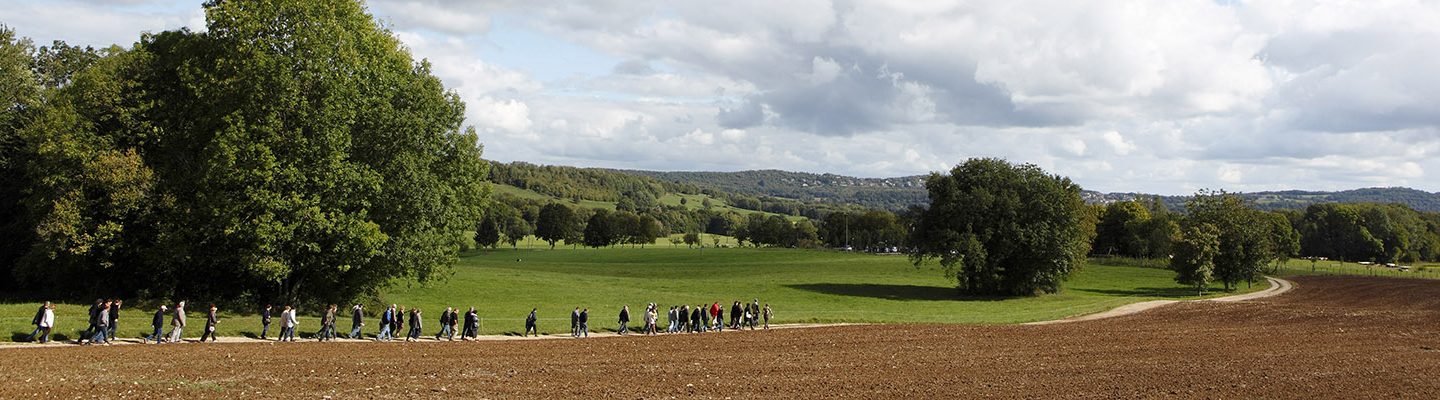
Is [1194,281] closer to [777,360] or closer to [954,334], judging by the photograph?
[954,334]

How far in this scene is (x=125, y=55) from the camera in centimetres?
4238

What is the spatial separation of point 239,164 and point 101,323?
9.86 metres

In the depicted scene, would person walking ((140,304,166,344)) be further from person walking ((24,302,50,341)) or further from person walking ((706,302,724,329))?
person walking ((706,302,724,329))

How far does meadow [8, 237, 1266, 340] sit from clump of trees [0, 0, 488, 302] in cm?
271

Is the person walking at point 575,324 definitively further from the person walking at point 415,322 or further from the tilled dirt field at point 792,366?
the person walking at point 415,322

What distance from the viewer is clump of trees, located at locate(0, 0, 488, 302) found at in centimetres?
3838

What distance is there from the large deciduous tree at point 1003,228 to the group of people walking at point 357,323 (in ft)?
94.6

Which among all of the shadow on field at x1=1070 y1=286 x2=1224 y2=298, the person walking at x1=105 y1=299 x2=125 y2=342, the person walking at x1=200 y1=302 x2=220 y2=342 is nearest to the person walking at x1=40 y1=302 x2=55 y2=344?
the person walking at x1=105 y1=299 x2=125 y2=342

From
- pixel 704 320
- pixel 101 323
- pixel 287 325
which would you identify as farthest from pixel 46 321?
pixel 704 320

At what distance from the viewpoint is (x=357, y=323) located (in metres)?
35.4

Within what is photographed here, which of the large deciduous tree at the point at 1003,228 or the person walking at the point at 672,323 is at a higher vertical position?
the large deciduous tree at the point at 1003,228

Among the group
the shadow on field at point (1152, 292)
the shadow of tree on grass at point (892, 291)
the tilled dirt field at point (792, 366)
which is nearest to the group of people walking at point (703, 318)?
the tilled dirt field at point (792, 366)

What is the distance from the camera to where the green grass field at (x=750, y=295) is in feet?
138

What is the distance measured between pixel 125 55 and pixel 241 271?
11582 mm
